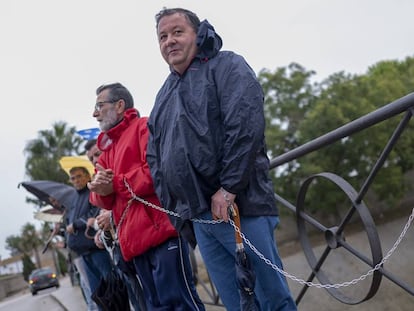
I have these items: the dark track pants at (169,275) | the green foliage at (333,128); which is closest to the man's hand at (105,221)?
the dark track pants at (169,275)

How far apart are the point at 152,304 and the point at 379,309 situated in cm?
158

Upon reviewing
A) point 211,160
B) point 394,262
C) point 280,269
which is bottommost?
point 394,262

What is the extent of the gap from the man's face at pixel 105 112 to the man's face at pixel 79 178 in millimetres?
1459

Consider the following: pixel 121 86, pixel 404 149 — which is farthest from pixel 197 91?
pixel 404 149

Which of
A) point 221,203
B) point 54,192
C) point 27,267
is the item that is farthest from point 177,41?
point 27,267

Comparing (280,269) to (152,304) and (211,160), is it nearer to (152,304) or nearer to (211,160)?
(211,160)

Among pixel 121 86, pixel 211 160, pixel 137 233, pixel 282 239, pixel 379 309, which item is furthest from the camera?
pixel 282 239

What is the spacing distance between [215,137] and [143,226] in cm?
88

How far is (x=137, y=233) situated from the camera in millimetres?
2637

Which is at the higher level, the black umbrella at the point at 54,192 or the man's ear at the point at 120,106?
the man's ear at the point at 120,106

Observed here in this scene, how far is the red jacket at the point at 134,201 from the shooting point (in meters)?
2.63

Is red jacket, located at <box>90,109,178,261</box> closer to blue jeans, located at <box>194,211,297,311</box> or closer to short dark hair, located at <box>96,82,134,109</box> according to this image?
short dark hair, located at <box>96,82,134,109</box>

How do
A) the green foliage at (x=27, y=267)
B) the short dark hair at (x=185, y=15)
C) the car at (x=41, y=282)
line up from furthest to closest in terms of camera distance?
the green foliage at (x=27, y=267) < the car at (x=41, y=282) < the short dark hair at (x=185, y=15)

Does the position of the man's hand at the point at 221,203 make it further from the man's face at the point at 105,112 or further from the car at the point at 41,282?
the car at the point at 41,282
